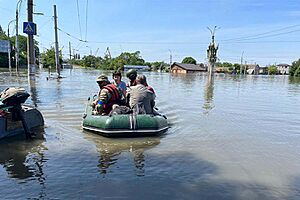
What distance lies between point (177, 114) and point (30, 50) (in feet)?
38.4

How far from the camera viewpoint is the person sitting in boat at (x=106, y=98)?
7.64 meters

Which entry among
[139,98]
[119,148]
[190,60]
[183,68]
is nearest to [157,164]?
[119,148]

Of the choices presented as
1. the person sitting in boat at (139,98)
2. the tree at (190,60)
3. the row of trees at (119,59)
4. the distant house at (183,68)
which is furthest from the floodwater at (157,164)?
the tree at (190,60)

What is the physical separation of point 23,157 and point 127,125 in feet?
7.83

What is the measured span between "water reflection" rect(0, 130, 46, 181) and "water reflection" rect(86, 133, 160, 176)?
109 centimetres

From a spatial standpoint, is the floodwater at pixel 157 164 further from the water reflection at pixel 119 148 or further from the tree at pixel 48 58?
the tree at pixel 48 58

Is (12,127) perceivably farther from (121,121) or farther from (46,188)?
(46,188)

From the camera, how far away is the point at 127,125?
7.20 m

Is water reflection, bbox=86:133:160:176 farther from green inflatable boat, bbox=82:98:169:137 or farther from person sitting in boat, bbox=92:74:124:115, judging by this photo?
person sitting in boat, bbox=92:74:124:115

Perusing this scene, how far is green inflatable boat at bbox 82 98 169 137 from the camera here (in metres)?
7.19

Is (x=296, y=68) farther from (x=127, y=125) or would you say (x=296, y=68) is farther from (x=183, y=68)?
(x=127, y=125)

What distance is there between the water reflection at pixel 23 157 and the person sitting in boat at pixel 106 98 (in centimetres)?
155

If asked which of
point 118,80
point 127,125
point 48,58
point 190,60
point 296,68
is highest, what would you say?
point 190,60

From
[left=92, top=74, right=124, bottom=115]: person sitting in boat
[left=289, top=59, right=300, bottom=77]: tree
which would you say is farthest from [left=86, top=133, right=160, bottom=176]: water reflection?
[left=289, top=59, right=300, bottom=77]: tree
